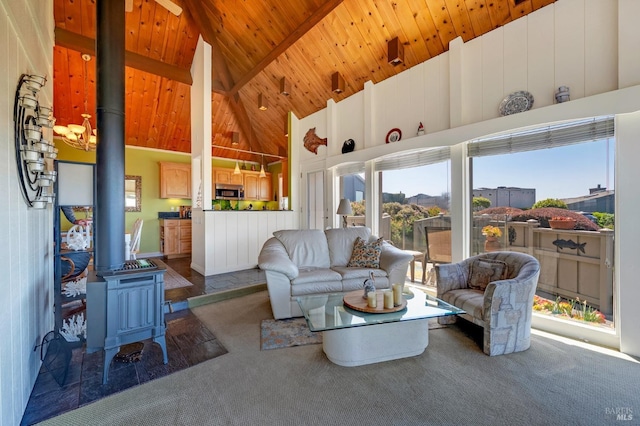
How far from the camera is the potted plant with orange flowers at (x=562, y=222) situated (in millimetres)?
2898

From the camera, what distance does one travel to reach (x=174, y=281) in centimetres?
431

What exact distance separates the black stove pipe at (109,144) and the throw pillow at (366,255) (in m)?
2.59

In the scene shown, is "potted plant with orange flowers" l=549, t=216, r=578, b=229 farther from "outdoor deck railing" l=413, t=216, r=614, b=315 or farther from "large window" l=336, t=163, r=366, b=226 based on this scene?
"large window" l=336, t=163, r=366, b=226

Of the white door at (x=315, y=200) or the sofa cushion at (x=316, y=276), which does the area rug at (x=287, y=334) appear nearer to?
the sofa cushion at (x=316, y=276)

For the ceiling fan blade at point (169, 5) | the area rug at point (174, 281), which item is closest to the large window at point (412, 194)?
the area rug at point (174, 281)

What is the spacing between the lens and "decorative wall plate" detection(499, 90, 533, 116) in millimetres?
2980

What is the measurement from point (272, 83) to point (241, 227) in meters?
3.02

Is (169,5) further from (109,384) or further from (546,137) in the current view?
(546,137)

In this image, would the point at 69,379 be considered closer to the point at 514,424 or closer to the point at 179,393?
the point at 179,393

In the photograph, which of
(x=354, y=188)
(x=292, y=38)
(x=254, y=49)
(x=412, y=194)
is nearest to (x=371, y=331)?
(x=412, y=194)

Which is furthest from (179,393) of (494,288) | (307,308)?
(494,288)

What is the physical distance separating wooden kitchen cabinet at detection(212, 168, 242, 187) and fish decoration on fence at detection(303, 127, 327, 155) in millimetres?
2927

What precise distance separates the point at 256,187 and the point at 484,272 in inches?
265

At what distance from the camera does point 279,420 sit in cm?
166
